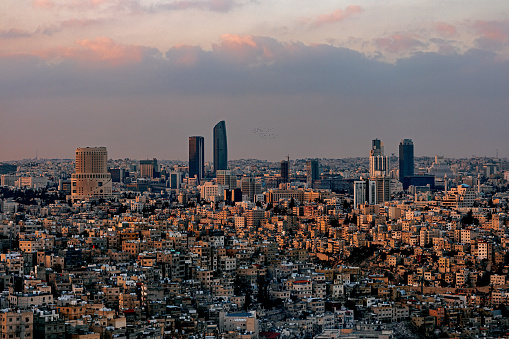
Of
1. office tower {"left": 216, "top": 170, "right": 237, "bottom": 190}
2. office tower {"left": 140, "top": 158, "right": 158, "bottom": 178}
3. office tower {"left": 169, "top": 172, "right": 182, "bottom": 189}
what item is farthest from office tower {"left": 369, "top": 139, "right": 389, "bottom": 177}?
office tower {"left": 140, "top": 158, "right": 158, "bottom": 178}

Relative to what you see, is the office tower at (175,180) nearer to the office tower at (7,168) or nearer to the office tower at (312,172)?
the office tower at (312,172)

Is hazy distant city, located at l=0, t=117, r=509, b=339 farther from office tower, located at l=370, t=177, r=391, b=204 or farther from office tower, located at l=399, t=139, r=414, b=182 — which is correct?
office tower, located at l=399, t=139, r=414, b=182

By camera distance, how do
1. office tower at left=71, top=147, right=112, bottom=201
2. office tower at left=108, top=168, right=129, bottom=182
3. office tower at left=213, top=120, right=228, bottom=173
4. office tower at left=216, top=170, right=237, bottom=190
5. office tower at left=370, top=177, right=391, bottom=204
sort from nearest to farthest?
office tower at left=370, top=177, right=391, bottom=204, office tower at left=71, top=147, right=112, bottom=201, office tower at left=216, top=170, right=237, bottom=190, office tower at left=108, top=168, right=129, bottom=182, office tower at left=213, top=120, right=228, bottom=173

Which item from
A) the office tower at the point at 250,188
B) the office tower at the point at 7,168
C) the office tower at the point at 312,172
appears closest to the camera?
the office tower at the point at 250,188

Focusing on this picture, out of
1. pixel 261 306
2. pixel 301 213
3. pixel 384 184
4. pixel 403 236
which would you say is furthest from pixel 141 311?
pixel 384 184

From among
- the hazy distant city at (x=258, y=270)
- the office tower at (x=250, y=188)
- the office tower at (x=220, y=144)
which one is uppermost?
the office tower at (x=220, y=144)

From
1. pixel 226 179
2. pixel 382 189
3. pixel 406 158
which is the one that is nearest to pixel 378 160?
pixel 406 158

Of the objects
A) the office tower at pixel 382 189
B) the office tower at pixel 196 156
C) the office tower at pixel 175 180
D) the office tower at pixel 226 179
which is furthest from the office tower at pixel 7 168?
the office tower at pixel 382 189
